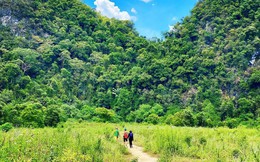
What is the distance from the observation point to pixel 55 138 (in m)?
10.1

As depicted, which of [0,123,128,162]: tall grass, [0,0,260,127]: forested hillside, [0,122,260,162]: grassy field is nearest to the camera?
[0,123,128,162]: tall grass

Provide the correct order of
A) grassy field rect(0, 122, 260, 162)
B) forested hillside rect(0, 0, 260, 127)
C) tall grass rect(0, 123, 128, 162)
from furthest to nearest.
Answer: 1. forested hillside rect(0, 0, 260, 127)
2. grassy field rect(0, 122, 260, 162)
3. tall grass rect(0, 123, 128, 162)

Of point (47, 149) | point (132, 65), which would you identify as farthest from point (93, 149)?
point (132, 65)

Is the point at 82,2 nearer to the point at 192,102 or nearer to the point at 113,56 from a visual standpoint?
the point at 113,56

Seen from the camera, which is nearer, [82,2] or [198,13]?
[198,13]

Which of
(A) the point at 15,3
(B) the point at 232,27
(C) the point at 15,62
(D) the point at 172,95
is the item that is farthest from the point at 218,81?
(A) the point at 15,3

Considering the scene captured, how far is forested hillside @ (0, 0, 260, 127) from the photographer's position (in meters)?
58.8

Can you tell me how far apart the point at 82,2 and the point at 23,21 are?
101ft

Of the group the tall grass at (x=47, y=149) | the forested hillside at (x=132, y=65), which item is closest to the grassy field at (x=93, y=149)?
the tall grass at (x=47, y=149)

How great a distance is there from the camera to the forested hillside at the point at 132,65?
193ft

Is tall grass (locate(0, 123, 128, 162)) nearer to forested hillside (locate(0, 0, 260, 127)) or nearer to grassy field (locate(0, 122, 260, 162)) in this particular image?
grassy field (locate(0, 122, 260, 162))

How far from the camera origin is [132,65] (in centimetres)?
8494

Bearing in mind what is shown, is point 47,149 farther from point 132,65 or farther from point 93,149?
point 132,65

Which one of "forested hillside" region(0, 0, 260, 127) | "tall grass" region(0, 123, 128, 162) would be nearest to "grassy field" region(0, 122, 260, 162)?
"tall grass" region(0, 123, 128, 162)
